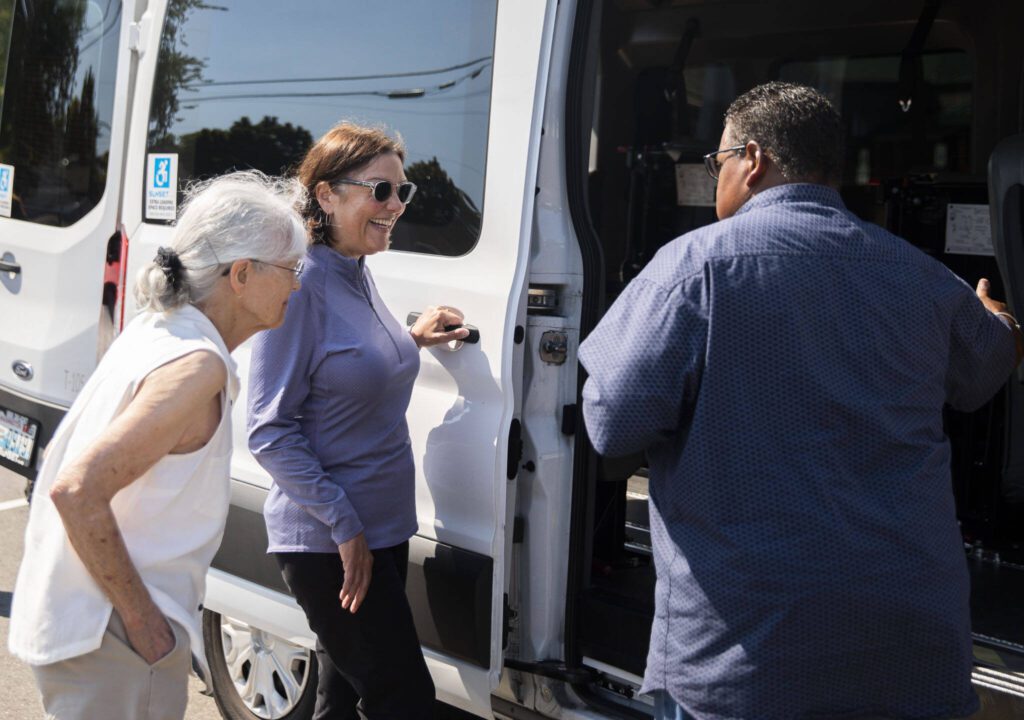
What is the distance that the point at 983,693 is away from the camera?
229 cm

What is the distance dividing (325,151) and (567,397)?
29.3 inches

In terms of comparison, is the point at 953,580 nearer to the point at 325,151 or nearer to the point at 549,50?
the point at 549,50

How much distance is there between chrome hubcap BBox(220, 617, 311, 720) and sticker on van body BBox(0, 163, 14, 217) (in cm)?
178

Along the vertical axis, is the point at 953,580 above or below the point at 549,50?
Result: below

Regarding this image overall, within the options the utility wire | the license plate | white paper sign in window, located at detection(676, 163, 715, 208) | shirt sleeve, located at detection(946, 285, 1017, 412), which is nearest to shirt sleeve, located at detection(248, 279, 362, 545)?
the utility wire

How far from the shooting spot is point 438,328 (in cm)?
264

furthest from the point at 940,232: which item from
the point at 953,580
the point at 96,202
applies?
the point at 96,202

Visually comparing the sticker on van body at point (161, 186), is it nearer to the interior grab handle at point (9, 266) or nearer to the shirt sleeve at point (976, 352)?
the interior grab handle at point (9, 266)

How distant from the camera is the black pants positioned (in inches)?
95.3

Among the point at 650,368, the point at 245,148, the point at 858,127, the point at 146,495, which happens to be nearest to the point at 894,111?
the point at 858,127

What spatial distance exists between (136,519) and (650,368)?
806 mm

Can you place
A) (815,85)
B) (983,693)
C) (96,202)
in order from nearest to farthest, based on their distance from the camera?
(983,693), (96,202), (815,85)

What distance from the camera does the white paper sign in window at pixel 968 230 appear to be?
3404 millimetres

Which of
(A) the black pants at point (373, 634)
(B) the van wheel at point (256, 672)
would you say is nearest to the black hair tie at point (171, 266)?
(A) the black pants at point (373, 634)
